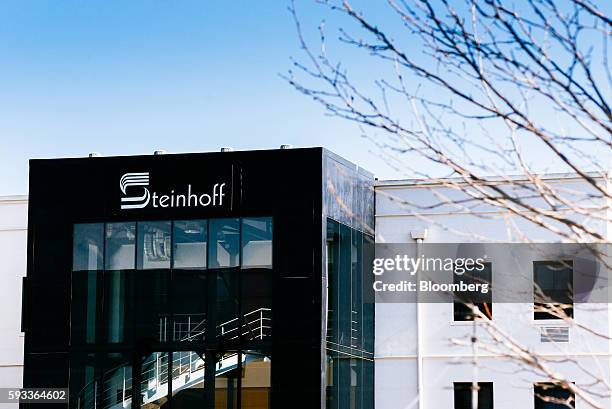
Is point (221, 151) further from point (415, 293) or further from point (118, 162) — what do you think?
point (415, 293)

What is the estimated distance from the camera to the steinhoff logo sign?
74.4 feet

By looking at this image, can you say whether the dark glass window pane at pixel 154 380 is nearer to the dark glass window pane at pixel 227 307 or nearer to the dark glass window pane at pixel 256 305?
the dark glass window pane at pixel 227 307

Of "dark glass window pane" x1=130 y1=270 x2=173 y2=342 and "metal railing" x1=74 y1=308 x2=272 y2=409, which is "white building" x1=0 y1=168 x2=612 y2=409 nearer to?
"metal railing" x1=74 y1=308 x2=272 y2=409

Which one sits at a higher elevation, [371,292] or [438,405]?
[371,292]

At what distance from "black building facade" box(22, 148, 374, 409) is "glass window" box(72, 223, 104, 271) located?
0.09 ft

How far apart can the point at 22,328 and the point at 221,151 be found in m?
5.47

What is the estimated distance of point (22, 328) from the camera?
80.0 feet

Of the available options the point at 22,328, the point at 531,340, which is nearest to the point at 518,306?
the point at 531,340

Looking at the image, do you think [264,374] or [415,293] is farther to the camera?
[415,293]

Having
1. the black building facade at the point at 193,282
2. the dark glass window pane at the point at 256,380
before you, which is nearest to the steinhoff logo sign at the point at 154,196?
the black building facade at the point at 193,282

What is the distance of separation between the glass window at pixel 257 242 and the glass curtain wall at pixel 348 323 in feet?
4.07

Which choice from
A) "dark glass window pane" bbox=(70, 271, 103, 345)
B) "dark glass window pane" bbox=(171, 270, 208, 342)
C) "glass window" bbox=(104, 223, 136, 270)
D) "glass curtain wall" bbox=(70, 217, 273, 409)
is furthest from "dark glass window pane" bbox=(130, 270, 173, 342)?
"dark glass window pane" bbox=(70, 271, 103, 345)

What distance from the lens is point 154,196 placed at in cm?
2298

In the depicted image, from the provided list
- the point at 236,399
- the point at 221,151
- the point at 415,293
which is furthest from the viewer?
the point at 415,293
